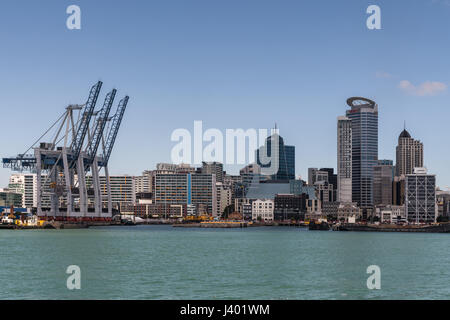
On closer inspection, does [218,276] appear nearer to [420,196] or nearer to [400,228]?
[400,228]

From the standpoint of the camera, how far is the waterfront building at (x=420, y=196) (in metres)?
168

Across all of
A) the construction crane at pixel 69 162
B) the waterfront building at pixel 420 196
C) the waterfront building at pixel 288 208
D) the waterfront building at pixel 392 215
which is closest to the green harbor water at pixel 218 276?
the construction crane at pixel 69 162

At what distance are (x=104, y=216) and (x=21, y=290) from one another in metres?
104

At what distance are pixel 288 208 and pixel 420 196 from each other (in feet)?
143

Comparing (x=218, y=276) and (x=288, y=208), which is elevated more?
(x=218, y=276)

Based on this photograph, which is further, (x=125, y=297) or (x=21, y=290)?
(x=21, y=290)

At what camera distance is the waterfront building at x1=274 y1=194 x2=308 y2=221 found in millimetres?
196750

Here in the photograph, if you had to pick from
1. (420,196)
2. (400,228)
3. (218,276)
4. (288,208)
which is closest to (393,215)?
(420,196)

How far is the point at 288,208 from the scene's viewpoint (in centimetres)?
19812

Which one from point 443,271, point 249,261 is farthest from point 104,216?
point 443,271

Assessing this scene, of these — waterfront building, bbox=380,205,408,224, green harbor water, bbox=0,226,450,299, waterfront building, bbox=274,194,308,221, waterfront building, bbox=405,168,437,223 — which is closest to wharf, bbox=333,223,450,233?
waterfront building, bbox=405,168,437,223
